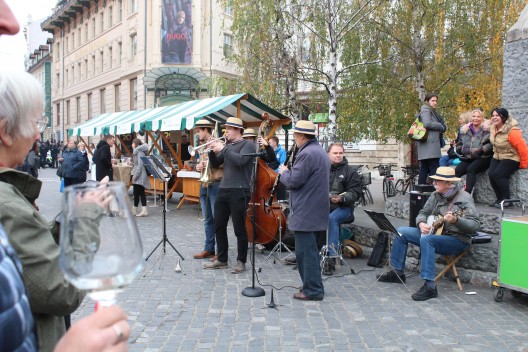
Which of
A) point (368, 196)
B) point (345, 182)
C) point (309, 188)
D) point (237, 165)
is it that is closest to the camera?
point (309, 188)

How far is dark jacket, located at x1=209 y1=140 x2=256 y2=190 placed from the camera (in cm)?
723

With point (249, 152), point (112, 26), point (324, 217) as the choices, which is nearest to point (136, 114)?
point (249, 152)

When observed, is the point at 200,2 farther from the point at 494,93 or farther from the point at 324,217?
the point at 324,217

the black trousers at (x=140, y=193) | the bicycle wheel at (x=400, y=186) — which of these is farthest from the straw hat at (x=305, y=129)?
the bicycle wheel at (x=400, y=186)

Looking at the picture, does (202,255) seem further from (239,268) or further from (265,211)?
(265,211)

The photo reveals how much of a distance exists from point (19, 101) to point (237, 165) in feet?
19.2

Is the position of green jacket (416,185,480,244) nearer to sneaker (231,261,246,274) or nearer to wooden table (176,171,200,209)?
sneaker (231,261,246,274)

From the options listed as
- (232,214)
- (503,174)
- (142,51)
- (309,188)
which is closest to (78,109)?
(142,51)

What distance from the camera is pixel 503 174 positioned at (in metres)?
8.33

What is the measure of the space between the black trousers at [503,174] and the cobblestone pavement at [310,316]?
7.12 feet

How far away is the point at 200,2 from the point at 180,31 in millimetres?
2191

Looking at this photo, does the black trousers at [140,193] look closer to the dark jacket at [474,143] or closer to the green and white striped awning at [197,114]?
the green and white striped awning at [197,114]

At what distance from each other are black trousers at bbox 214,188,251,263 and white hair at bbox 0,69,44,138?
581cm

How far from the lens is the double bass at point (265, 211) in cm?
817
